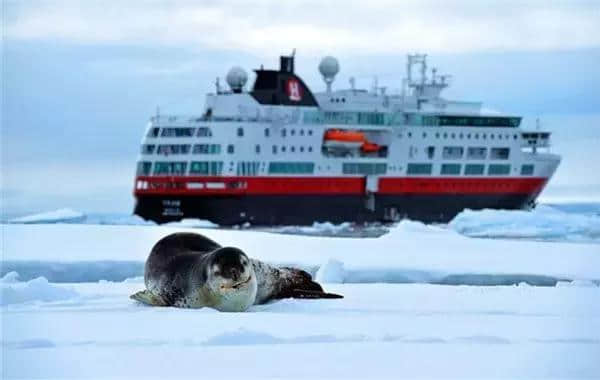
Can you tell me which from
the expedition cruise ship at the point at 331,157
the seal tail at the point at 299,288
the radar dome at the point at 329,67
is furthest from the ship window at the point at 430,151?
the seal tail at the point at 299,288

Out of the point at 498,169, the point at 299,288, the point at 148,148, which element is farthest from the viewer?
the point at 498,169

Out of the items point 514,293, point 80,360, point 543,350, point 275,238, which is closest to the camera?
point 80,360

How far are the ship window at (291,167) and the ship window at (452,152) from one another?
17.2ft

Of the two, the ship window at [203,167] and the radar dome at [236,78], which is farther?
the radar dome at [236,78]

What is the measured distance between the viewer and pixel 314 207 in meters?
34.3

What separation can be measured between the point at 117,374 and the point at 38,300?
224cm

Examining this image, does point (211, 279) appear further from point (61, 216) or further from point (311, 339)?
point (61, 216)

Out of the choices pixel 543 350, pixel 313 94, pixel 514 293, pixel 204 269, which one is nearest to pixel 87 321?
pixel 204 269

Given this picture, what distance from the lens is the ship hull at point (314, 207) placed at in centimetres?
3241

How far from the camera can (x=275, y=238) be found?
12.0 m

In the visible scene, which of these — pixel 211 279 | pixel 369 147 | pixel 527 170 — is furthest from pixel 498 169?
pixel 211 279

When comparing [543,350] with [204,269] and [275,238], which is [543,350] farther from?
[275,238]

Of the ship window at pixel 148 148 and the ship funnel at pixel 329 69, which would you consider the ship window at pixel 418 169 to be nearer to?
the ship funnel at pixel 329 69

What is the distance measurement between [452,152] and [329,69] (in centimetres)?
518
